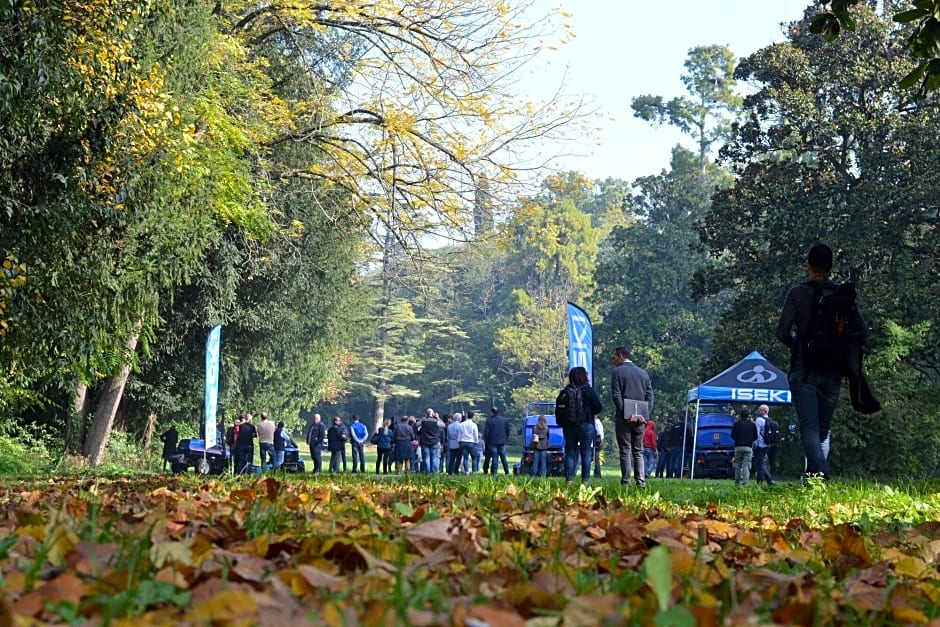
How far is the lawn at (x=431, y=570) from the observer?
1979 millimetres

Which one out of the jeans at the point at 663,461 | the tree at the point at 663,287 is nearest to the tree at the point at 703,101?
the tree at the point at 663,287

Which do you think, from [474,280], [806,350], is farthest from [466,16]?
[474,280]

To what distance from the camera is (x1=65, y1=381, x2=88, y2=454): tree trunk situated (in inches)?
1013

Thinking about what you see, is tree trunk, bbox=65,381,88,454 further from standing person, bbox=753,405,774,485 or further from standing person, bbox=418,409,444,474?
standing person, bbox=753,405,774,485

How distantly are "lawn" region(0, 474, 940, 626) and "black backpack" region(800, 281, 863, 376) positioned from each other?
3881mm

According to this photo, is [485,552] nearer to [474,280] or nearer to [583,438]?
[583,438]

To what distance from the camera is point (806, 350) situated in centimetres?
843

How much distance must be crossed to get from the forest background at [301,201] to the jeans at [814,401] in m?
2.54

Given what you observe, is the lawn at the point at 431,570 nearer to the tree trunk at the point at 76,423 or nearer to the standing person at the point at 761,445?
the standing person at the point at 761,445

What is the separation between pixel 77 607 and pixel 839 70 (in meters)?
34.6

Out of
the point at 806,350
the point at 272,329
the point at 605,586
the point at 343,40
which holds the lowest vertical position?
the point at 605,586

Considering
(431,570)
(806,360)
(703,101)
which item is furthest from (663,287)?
(431,570)

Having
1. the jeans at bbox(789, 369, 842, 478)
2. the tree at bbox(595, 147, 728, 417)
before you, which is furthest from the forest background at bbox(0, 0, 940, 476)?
the tree at bbox(595, 147, 728, 417)

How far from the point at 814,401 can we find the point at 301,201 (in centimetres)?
2028
